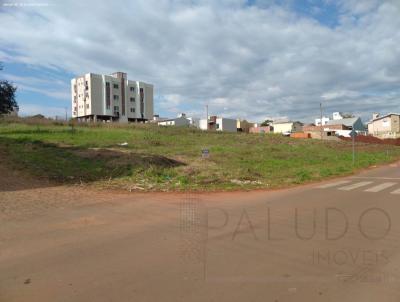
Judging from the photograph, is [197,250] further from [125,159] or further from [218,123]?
[218,123]

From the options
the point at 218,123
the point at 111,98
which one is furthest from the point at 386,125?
the point at 111,98

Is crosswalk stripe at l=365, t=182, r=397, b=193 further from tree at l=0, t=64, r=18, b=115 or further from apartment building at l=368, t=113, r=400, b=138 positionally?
apartment building at l=368, t=113, r=400, b=138

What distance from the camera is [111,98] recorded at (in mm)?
96000

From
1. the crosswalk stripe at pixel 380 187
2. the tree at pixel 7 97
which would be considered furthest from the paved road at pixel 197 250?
the tree at pixel 7 97

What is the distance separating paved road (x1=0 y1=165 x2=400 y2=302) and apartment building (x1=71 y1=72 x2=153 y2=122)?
87.7 metres

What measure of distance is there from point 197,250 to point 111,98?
94192 millimetres

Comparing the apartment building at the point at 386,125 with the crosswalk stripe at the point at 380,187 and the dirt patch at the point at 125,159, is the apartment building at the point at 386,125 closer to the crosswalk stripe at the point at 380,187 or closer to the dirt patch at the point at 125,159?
the crosswalk stripe at the point at 380,187

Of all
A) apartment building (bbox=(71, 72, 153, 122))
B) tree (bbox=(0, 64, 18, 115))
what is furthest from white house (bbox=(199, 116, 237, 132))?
tree (bbox=(0, 64, 18, 115))

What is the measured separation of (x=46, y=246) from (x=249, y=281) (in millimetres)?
3497

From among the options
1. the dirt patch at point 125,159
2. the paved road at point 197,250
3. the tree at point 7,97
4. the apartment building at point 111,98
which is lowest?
the paved road at point 197,250

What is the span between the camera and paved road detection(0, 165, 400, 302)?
4.38 metres

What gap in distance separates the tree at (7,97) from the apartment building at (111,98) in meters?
61.9

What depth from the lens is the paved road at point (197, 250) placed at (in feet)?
14.4

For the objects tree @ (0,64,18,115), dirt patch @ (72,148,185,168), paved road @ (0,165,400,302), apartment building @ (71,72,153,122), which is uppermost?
apartment building @ (71,72,153,122)
